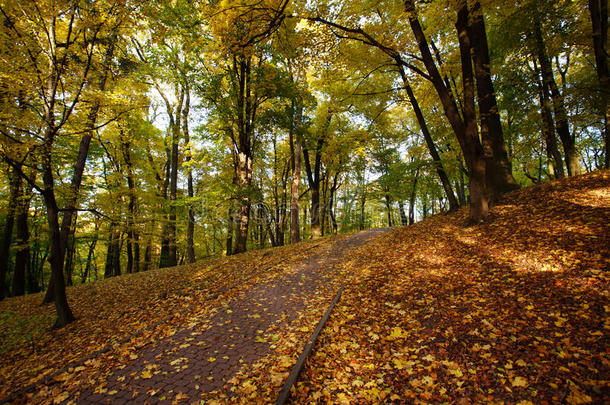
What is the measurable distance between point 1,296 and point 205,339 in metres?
12.9

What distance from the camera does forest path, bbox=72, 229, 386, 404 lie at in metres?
3.15

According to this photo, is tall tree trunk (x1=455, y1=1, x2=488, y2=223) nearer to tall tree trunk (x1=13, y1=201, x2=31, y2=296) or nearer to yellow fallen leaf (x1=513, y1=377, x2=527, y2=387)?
yellow fallen leaf (x1=513, y1=377, x2=527, y2=387)

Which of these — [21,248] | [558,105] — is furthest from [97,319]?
[558,105]

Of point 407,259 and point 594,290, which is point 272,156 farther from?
point 594,290

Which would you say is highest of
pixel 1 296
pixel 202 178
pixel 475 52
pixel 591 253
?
pixel 475 52

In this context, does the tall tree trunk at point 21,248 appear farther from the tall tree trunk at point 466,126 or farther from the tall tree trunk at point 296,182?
the tall tree trunk at point 466,126

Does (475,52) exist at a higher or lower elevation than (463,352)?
higher

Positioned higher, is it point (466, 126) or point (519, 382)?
point (466, 126)

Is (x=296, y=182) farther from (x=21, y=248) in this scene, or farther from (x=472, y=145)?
(x=21, y=248)

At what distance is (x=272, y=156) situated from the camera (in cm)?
2536

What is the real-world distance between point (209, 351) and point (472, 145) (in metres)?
8.78

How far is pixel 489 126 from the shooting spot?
28.9ft

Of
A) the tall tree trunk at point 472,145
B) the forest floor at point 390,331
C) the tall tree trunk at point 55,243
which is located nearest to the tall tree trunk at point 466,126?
the tall tree trunk at point 472,145

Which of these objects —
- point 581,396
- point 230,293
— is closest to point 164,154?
point 230,293
